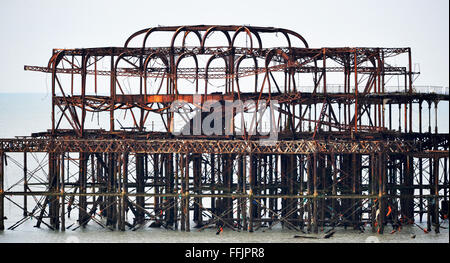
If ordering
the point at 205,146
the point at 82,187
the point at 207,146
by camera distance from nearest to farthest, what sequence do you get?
the point at 207,146
the point at 205,146
the point at 82,187

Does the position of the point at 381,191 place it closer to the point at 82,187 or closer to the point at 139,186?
the point at 139,186

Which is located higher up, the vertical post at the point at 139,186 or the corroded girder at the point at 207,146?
the corroded girder at the point at 207,146

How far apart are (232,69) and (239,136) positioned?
541 centimetres

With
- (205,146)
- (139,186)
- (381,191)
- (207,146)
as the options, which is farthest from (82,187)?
(381,191)

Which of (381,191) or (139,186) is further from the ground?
(139,186)

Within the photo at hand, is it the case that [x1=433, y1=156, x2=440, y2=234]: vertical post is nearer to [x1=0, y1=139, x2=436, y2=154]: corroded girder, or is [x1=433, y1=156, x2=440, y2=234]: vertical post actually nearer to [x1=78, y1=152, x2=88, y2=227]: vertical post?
[x1=0, y1=139, x2=436, y2=154]: corroded girder

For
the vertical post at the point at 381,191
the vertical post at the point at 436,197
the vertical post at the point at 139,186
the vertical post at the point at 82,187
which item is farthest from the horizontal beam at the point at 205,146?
the vertical post at the point at 139,186

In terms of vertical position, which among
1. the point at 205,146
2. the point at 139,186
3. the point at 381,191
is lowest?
the point at 381,191

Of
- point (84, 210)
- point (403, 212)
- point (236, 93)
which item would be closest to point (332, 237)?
point (403, 212)

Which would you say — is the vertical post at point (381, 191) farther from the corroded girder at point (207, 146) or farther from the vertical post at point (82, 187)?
the vertical post at point (82, 187)

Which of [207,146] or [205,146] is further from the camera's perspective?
[205,146]

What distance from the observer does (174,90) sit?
79312 mm
